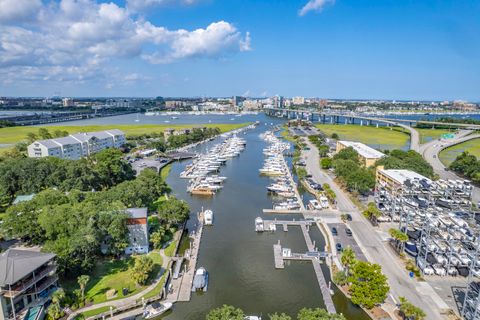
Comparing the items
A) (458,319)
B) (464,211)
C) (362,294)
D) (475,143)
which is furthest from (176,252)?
(475,143)

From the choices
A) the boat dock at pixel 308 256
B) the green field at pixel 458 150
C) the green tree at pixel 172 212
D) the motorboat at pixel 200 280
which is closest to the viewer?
the boat dock at pixel 308 256

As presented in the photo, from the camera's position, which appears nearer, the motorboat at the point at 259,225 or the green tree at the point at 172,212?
the green tree at the point at 172,212

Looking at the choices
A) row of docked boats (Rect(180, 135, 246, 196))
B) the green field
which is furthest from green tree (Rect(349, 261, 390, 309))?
the green field

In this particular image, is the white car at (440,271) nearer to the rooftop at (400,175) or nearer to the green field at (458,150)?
the rooftop at (400,175)

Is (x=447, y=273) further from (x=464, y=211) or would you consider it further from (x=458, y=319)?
(x=464, y=211)

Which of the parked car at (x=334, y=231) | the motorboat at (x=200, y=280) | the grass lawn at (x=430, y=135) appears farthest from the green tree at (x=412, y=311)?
the grass lawn at (x=430, y=135)

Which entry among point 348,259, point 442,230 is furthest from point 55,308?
point 442,230
